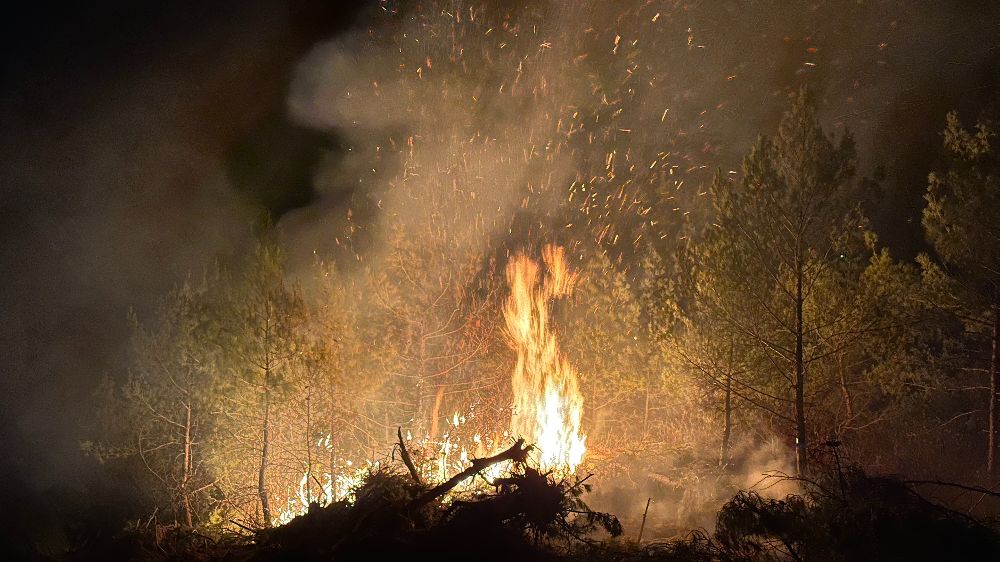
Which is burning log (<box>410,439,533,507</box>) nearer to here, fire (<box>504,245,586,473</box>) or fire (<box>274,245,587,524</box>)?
fire (<box>274,245,587,524</box>)

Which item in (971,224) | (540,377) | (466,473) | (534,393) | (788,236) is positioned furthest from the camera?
(540,377)

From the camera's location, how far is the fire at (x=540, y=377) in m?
15.9

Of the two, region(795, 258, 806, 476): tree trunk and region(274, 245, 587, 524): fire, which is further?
region(274, 245, 587, 524): fire

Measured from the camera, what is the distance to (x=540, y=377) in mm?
16969

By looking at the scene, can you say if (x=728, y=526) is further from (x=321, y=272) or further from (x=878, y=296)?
(x=321, y=272)

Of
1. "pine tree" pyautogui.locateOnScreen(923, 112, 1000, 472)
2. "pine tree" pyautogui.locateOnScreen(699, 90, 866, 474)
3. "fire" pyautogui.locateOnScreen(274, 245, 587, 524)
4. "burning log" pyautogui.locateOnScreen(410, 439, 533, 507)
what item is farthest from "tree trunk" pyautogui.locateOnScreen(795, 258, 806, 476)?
"burning log" pyautogui.locateOnScreen(410, 439, 533, 507)

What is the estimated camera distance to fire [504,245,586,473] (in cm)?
1589

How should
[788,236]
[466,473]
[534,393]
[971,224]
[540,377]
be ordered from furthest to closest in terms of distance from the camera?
1. [540,377]
2. [534,393]
3. [971,224]
4. [788,236]
5. [466,473]

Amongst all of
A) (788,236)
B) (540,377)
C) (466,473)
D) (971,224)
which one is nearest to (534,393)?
(540,377)

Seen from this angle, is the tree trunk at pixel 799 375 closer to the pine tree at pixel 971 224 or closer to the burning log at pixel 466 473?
the pine tree at pixel 971 224

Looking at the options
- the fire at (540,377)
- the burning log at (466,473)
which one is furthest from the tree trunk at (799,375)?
the burning log at (466,473)

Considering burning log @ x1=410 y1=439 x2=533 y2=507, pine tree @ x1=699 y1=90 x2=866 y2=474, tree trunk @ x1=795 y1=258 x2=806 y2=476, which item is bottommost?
burning log @ x1=410 y1=439 x2=533 y2=507

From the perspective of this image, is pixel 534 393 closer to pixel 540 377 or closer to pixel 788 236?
pixel 540 377

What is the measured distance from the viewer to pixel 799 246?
10.9 meters
